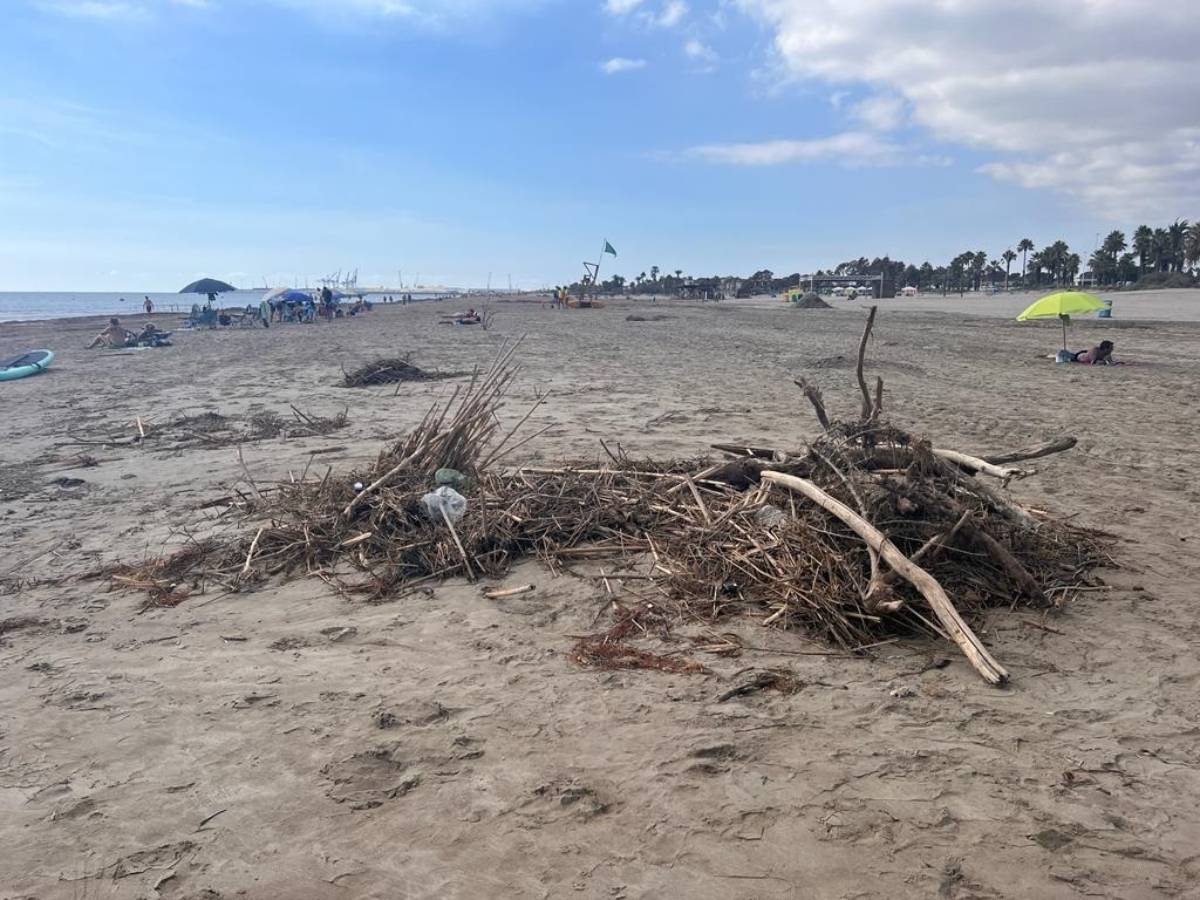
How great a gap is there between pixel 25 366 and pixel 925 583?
2079 centimetres

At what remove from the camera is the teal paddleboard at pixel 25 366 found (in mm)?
17366

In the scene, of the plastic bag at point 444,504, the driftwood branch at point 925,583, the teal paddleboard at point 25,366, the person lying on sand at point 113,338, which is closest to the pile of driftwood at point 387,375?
the teal paddleboard at point 25,366

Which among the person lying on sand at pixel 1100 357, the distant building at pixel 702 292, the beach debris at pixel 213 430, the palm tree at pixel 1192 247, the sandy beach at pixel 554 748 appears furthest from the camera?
the distant building at pixel 702 292

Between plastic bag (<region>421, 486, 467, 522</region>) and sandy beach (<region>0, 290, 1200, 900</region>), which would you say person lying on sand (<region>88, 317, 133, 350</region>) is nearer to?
sandy beach (<region>0, 290, 1200, 900</region>)

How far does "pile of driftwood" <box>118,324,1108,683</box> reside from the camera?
3918 millimetres

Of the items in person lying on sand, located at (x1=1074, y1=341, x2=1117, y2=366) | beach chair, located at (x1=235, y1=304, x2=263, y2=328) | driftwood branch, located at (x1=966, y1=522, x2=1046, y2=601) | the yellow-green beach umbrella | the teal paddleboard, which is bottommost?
driftwood branch, located at (x1=966, y1=522, x2=1046, y2=601)

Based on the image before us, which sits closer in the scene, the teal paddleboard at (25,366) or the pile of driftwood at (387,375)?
the pile of driftwood at (387,375)

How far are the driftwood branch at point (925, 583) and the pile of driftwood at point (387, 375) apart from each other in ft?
35.0

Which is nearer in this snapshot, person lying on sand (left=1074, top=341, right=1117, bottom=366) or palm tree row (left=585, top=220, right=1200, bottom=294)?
person lying on sand (left=1074, top=341, right=1117, bottom=366)

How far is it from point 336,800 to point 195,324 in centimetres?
4151

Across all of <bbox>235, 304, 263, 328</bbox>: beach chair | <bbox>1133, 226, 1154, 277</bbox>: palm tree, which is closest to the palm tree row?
<bbox>1133, 226, 1154, 277</bbox>: palm tree

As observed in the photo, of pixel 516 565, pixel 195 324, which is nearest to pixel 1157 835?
pixel 516 565

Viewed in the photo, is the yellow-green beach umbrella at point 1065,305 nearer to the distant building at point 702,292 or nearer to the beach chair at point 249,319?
the beach chair at point 249,319

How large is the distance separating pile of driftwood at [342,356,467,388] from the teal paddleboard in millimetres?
8234
